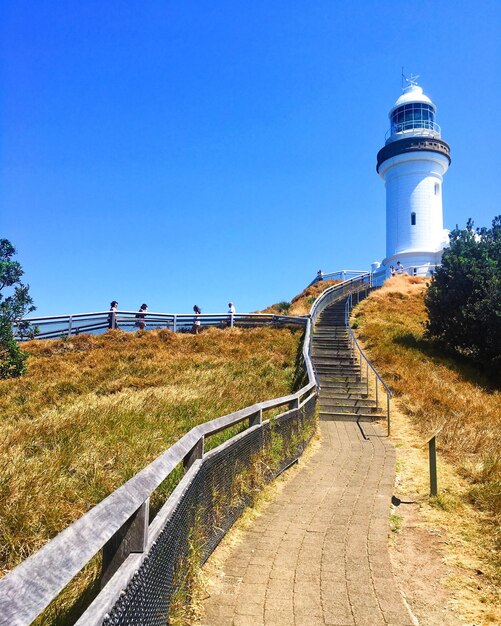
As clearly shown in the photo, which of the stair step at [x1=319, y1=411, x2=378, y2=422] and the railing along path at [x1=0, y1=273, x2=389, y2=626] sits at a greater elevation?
the railing along path at [x1=0, y1=273, x2=389, y2=626]

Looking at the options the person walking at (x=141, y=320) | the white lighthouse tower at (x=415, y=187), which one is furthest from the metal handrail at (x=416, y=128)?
the person walking at (x=141, y=320)

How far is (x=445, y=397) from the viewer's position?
13.6 meters

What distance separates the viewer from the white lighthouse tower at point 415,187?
45062mm

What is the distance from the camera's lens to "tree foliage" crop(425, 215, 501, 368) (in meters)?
19.1

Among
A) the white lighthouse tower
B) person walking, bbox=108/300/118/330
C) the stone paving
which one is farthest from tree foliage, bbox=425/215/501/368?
the white lighthouse tower

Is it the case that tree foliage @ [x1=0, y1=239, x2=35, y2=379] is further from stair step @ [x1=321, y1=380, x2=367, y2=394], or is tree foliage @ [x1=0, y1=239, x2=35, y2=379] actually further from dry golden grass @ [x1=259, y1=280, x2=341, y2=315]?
dry golden grass @ [x1=259, y1=280, x2=341, y2=315]

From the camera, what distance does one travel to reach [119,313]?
25.7 m

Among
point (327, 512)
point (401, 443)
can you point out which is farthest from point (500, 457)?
point (327, 512)

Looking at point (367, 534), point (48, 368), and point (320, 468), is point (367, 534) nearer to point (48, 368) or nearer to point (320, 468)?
point (320, 468)

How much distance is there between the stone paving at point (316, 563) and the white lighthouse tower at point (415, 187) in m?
39.1

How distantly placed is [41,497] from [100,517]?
91.0 inches

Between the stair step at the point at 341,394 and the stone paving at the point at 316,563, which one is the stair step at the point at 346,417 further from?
the stone paving at the point at 316,563

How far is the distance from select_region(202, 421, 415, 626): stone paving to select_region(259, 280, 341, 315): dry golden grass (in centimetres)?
2257

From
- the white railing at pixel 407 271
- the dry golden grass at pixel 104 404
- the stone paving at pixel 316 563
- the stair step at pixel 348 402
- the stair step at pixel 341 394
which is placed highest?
the white railing at pixel 407 271
